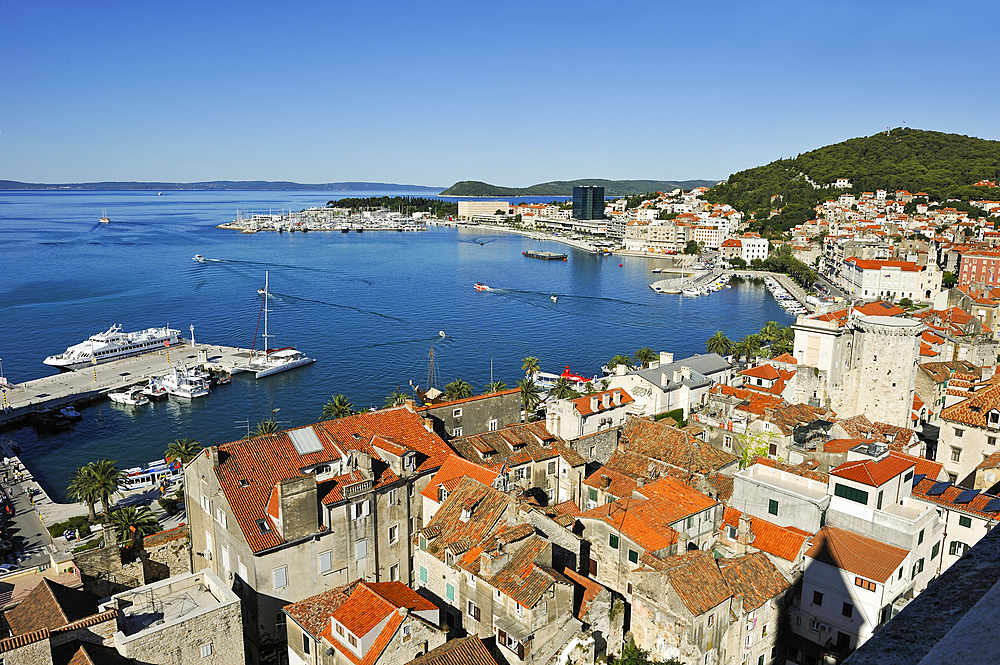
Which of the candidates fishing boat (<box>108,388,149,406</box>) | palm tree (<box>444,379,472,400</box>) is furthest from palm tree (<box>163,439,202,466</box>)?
fishing boat (<box>108,388,149,406</box>)

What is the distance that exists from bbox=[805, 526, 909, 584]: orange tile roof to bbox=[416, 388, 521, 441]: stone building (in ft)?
31.2

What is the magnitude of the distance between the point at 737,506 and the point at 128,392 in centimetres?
3188

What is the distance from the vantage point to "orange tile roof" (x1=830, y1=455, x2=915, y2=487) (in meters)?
14.0

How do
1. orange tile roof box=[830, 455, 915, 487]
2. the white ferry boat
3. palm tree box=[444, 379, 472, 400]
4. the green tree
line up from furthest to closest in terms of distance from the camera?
1. the white ferry boat
2. palm tree box=[444, 379, 472, 400]
3. the green tree
4. orange tile roof box=[830, 455, 915, 487]

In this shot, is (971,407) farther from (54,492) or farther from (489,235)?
(489,235)

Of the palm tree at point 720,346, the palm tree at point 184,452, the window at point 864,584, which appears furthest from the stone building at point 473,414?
the palm tree at point 720,346

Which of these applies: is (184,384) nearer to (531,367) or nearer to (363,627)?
(531,367)

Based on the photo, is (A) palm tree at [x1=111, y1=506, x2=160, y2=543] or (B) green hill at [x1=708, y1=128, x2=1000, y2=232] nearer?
(A) palm tree at [x1=111, y1=506, x2=160, y2=543]

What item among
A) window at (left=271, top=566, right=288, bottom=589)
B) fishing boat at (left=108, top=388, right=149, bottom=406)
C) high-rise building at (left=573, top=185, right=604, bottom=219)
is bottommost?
fishing boat at (left=108, top=388, right=149, bottom=406)

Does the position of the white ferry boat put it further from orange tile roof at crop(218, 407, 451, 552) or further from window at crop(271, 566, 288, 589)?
window at crop(271, 566, 288, 589)

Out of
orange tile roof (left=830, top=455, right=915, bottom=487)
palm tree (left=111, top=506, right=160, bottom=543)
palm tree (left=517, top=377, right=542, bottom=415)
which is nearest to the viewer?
orange tile roof (left=830, top=455, right=915, bottom=487)

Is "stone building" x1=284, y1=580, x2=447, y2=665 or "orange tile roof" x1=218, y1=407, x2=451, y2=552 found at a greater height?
"orange tile roof" x1=218, y1=407, x2=451, y2=552

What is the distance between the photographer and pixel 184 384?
36.7m

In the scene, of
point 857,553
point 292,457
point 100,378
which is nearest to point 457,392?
point 292,457
